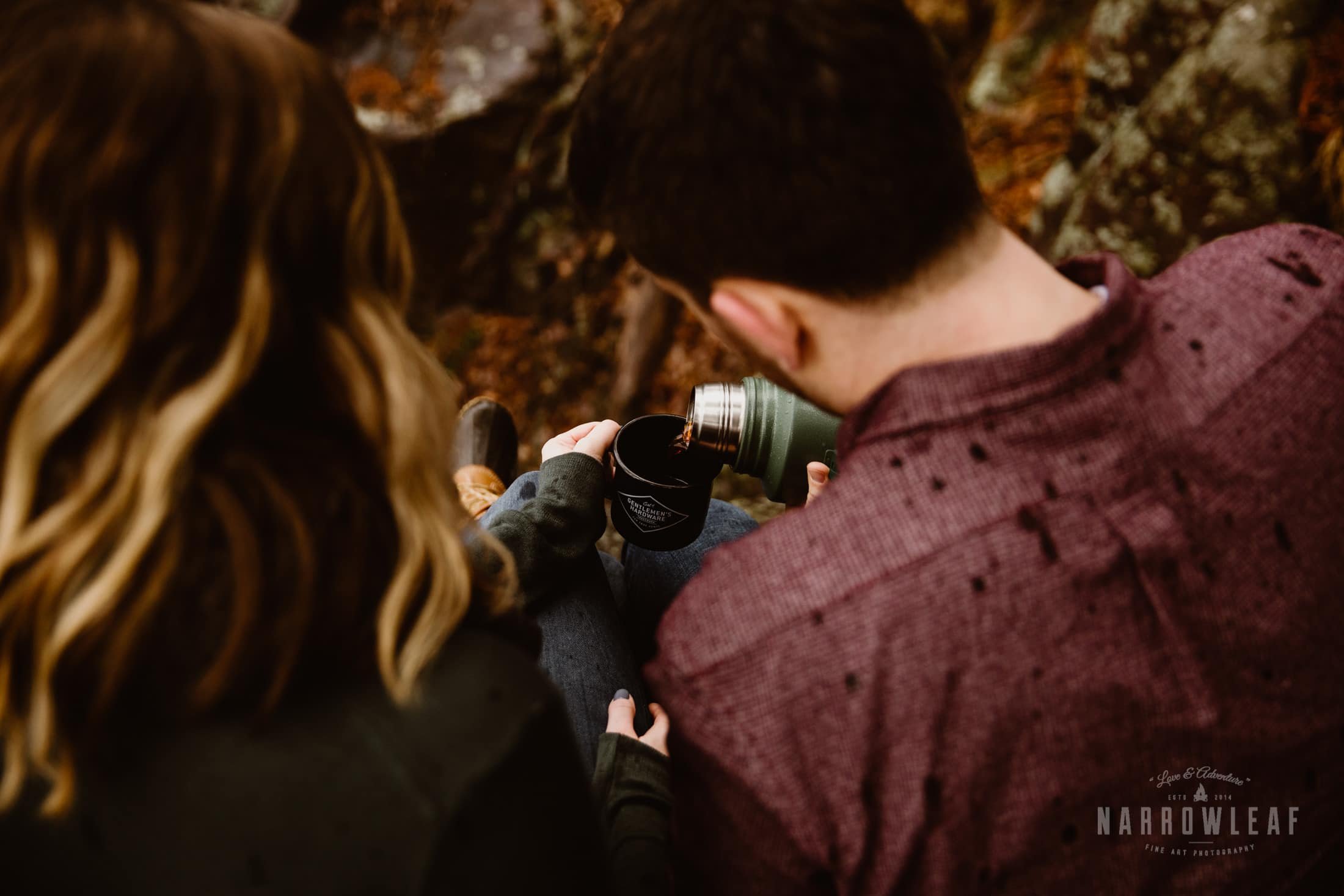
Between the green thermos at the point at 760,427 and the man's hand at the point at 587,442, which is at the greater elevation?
the green thermos at the point at 760,427

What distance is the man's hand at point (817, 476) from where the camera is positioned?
1.70 meters

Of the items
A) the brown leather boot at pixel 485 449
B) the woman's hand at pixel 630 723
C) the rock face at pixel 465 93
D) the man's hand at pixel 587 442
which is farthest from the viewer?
the rock face at pixel 465 93

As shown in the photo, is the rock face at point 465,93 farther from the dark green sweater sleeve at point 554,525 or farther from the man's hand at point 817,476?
the man's hand at point 817,476

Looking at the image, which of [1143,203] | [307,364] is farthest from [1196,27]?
[307,364]

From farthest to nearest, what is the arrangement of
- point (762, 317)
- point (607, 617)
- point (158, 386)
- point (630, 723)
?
point (607, 617), point (630, 723), point (762, 317), point (158, 386)

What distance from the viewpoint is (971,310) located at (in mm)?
1036

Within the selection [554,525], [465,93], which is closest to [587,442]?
[554,525]

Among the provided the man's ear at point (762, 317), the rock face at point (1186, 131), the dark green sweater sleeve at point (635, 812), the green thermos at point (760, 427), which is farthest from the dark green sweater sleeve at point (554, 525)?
the rock face at point (1186, 131)

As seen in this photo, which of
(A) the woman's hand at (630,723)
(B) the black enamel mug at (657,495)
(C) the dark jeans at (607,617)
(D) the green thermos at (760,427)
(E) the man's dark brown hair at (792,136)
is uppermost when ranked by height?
(E) the man's dark brown hair at (792,136)

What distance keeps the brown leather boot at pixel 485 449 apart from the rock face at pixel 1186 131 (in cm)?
237

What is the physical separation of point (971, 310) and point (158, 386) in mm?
896

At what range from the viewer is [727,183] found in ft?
3.33

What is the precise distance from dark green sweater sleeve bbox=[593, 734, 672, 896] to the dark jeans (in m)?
0.21

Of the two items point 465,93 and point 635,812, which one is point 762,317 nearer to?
point 635,812
